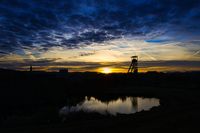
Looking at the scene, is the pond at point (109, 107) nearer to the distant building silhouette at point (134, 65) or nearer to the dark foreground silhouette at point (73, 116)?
the dark foreground silhouette at point (73, 116)

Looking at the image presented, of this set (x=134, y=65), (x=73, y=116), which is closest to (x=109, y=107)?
(x=73, y=116)

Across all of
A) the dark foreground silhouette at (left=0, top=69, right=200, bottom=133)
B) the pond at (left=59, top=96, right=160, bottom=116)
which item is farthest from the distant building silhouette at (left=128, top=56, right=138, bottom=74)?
the pond at (left=59, top=96, right=160, bottom=116)

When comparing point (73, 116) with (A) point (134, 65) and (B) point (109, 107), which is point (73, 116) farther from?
(A) point (134, 65)

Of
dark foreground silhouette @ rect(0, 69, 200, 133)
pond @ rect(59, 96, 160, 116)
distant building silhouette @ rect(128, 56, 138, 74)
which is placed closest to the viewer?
dark foreground silhouette @ rect(0, 69, 200, 133)

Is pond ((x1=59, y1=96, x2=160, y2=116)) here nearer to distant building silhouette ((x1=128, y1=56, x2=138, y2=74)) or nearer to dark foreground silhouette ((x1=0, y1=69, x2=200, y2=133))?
dark foreground silhouette ((x1=0, y1=69, x2=200, y2=133))

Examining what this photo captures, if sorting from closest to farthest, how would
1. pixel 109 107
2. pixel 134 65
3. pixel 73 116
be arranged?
1. pixel 73 116
2. pixel 109 107
3. pixel 134 65

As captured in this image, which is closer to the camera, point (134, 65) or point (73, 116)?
point (73, 116)

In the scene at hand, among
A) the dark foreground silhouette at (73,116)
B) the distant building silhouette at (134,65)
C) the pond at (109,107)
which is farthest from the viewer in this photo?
the distant building silhouette at (134,65)

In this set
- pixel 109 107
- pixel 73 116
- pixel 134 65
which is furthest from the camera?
pixel 134 65

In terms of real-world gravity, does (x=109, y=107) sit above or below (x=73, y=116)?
below

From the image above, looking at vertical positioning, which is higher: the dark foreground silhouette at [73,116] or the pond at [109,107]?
the dark foreground silhouette at [73,116]

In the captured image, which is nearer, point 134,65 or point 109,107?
point 109,107

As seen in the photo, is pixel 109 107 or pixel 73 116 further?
pixel 109 107

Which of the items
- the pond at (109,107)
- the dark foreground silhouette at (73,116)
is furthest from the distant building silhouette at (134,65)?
the pond at (109,107)
